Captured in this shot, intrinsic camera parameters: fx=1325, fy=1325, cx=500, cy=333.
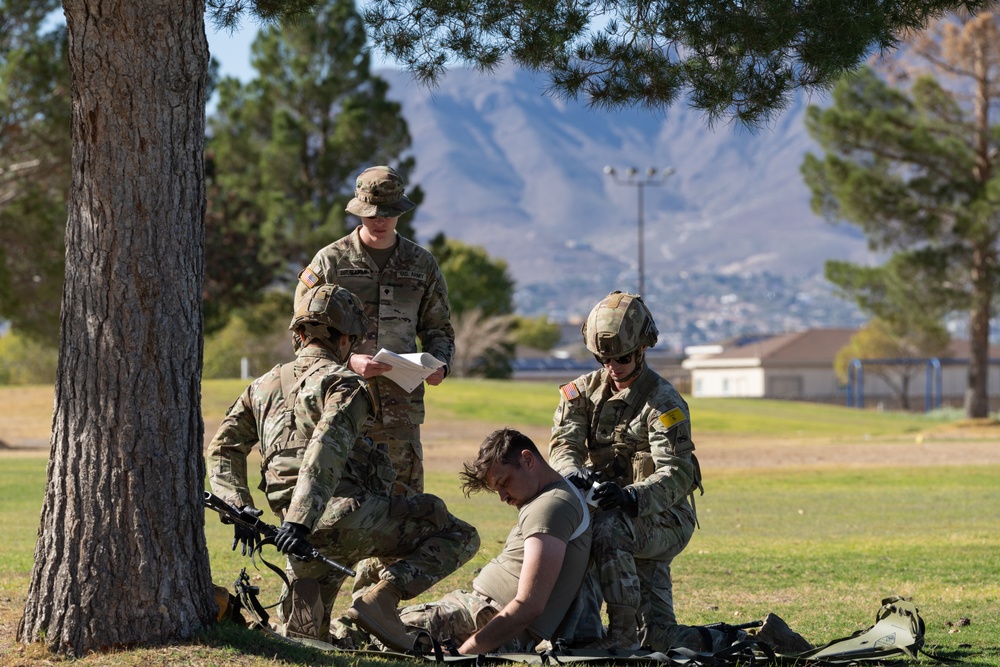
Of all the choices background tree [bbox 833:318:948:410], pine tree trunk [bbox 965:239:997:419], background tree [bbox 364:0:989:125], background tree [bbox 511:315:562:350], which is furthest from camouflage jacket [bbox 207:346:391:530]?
background tree [bbox 511:315:562:350]

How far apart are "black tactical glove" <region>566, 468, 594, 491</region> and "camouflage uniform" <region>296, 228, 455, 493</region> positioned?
3.77 ft

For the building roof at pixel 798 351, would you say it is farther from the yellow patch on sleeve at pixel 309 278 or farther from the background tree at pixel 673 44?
the yellow patch on sleeve at pixel 309 278

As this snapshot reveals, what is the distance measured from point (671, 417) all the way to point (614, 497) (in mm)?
641

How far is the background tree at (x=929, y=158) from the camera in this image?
39.3 meters

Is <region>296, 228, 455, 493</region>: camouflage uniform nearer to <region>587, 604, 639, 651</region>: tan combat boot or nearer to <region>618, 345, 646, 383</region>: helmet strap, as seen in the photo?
<region>618, 345, 646, 383</region>: helmet strap

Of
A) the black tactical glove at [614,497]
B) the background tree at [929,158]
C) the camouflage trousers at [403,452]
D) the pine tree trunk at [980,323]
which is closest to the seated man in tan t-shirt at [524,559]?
the black tactical glove at [614,497]

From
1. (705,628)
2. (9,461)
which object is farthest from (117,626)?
(9,461)

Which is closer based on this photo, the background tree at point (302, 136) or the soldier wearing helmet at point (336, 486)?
the soldier wearing helmet at point (336, 486)

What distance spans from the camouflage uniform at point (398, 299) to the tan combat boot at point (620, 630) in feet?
5.10

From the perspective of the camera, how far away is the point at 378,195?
735 cm

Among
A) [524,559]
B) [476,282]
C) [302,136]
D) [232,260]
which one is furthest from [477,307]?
[524,559]

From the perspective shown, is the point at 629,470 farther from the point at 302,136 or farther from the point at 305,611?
the point at 302,136

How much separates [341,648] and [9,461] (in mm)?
17800

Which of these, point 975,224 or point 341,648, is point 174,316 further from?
point 975,224
